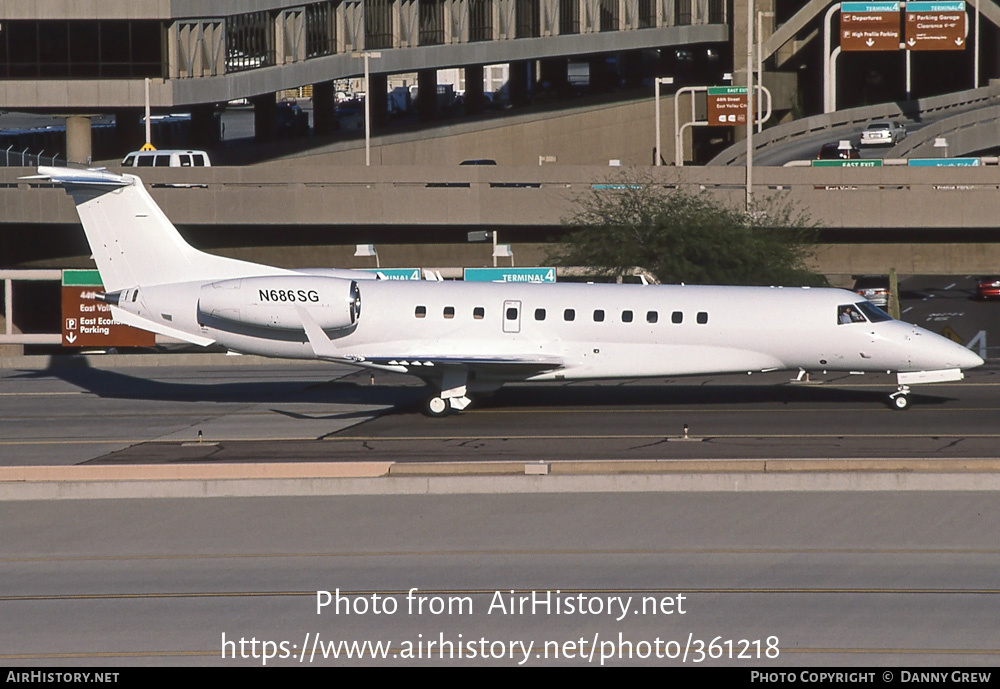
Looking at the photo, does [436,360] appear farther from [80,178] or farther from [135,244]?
[80,178]

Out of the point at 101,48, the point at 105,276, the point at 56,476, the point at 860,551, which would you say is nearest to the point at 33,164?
the point at 101,48

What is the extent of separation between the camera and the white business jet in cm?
2733

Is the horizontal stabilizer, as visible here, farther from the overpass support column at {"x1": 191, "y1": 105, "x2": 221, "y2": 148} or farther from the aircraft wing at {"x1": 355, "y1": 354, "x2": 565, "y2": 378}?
the overpass support column at {"x1": 191, "y1": 105, "x2": 221, "y2": 148}

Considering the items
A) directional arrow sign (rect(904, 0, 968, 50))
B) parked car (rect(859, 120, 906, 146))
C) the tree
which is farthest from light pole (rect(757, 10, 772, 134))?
the tree

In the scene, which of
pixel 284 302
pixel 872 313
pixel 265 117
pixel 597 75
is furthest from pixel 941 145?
pixel 597 75

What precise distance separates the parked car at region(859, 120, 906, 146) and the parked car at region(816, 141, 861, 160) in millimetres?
1170

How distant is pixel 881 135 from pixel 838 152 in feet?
15.3

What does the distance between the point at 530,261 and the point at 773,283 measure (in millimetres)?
11851

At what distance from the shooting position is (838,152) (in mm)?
67000

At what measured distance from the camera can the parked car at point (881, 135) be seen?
70.3 m

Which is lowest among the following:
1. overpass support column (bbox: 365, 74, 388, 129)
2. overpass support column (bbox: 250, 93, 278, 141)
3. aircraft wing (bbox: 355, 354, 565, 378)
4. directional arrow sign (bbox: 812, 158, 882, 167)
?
aircraft wing (bbox: 355, 354, 565, 378)

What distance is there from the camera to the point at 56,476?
859 inches

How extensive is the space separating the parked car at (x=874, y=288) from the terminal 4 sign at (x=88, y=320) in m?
29.2

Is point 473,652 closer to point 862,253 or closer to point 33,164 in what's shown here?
point 862,253
